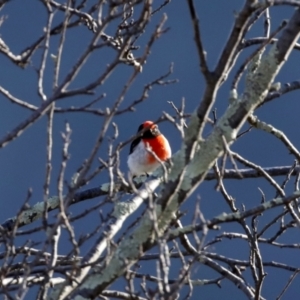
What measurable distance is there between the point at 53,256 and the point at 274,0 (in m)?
1.06

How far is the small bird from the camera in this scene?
627 centimetres

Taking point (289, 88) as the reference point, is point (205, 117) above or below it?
below

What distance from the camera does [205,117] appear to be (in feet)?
8.58

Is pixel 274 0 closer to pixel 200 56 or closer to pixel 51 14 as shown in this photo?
pixel 200 56

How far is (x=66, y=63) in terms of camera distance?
7.58 m

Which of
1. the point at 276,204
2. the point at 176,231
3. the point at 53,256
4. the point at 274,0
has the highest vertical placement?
the point at 274,0

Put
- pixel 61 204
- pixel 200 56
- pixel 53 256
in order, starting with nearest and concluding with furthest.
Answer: pixel 200 56 → pixel 61 204 → pixel 53 256

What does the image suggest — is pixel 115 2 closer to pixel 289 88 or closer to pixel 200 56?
pixel 200 56

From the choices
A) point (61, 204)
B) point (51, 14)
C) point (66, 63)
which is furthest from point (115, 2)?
point (66, 63)

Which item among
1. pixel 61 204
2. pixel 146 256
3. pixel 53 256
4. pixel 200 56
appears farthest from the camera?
pixel 146 256

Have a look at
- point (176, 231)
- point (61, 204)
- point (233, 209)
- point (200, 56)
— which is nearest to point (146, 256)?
point (233, 209)

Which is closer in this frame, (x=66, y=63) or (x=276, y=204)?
(x=276, y=204)

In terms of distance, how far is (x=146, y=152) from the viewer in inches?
250

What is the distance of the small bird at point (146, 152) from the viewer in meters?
6.27
